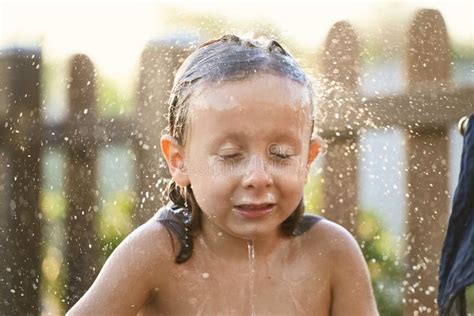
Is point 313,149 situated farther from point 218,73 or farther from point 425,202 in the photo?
point 425,202

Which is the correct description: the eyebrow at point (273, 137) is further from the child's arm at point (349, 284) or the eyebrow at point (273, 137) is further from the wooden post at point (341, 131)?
the wooden post at point (341, 131)

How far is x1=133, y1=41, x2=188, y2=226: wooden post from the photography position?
4.90 m

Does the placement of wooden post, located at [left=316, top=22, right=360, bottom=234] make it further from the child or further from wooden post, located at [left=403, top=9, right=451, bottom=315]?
the child

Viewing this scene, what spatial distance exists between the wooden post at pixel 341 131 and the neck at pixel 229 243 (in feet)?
5.63

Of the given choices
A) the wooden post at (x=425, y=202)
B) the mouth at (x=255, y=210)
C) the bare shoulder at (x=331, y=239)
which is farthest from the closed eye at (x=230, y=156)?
the wooden post at (x=425, y=202)

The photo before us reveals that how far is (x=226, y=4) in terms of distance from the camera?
5320 mm

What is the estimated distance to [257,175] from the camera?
2.79 m

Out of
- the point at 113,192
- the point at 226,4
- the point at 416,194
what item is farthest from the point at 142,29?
the point at 416,194

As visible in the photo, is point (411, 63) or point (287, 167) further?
point (411, 63)

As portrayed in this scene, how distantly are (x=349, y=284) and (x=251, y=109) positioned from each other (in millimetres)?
569

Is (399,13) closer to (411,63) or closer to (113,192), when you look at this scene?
(411,63)

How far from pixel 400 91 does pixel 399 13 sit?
1.81 feet

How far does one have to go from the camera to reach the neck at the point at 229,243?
3.05 meters

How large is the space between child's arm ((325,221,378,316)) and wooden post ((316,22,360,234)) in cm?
165
